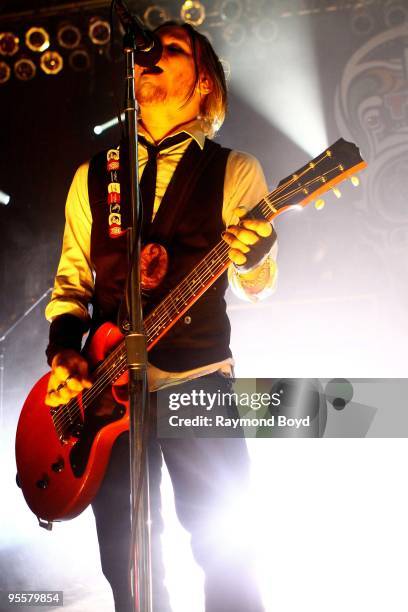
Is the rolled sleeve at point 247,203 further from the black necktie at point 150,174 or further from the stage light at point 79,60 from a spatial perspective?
the stage light at point 79,60

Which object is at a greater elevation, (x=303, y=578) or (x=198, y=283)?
(x=198, y=283)

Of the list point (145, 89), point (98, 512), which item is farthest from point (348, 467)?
point (145, 89)

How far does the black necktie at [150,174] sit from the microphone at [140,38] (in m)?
0.52

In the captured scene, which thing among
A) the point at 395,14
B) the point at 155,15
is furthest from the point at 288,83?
the point at 155,15

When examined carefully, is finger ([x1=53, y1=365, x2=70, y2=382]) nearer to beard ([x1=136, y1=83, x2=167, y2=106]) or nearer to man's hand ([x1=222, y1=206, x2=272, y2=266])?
man's hand ([x1=222, y1=206, x2=272, y2=266])

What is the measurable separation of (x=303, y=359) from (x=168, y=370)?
2.17 ft

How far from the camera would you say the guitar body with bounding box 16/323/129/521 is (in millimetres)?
1835

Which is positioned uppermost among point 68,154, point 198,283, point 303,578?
point 68,154

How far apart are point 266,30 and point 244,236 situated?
1307mm

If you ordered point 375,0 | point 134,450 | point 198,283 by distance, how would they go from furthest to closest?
point 375,0
point 198,283
point 134,450

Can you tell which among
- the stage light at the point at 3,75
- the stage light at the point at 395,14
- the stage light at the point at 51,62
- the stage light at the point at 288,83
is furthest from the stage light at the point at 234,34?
the stage light at the point at 3,75

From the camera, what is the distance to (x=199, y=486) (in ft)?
6.01

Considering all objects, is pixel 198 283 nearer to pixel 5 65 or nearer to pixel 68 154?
pixel 68 154

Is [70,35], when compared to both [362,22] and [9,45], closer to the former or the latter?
[9,45]
